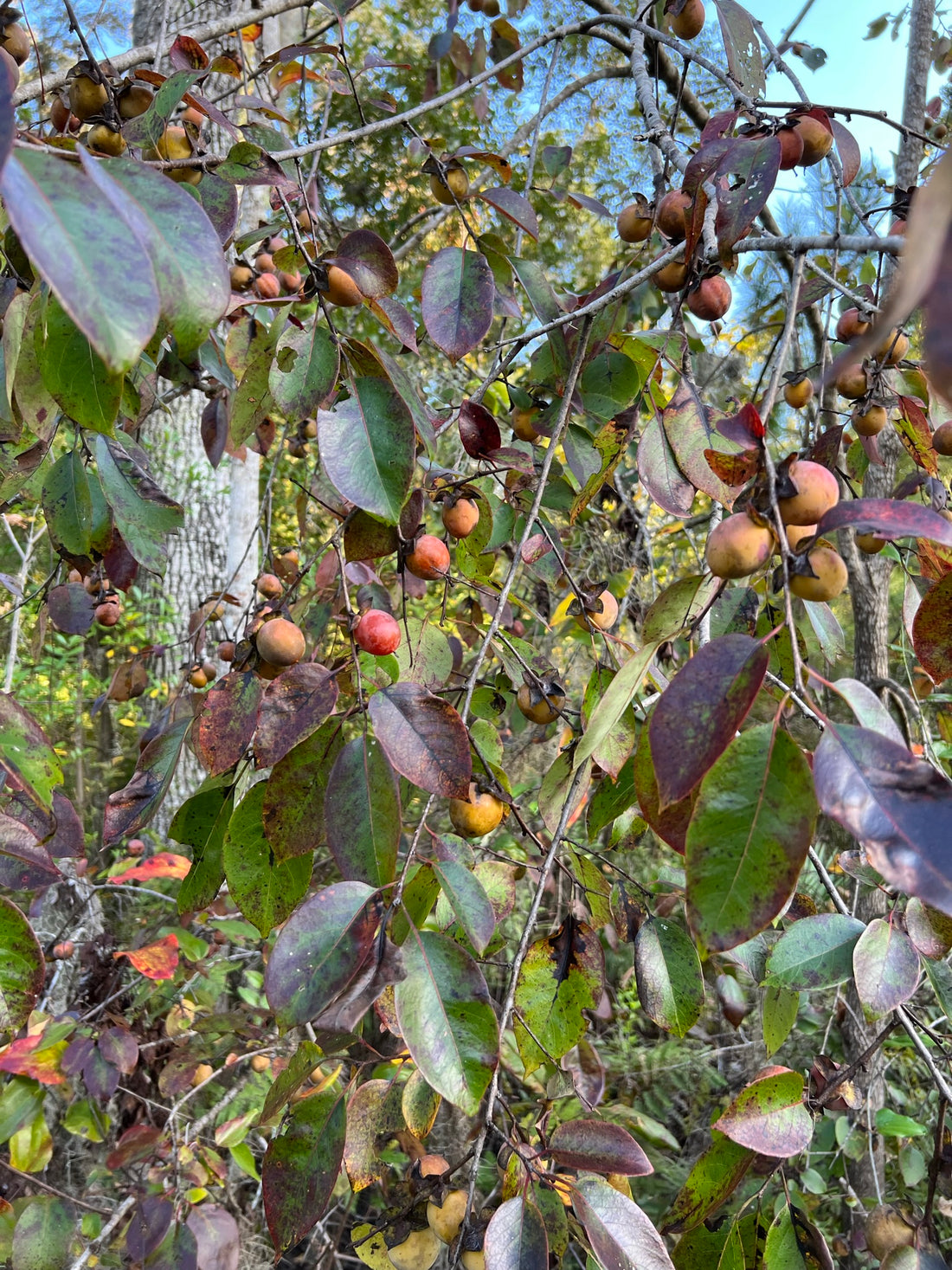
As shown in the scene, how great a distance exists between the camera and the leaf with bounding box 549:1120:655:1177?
45 cm

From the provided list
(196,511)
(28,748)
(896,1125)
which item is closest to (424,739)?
(28,748)

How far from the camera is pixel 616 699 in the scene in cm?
41

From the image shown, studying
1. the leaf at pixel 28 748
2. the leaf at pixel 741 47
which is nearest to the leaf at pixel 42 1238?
the leaf at pixel 28 748

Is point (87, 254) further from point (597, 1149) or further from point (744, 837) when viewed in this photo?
point (597, 1149)

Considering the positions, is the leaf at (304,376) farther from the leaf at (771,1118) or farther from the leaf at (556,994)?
the leaf at (771,1118)

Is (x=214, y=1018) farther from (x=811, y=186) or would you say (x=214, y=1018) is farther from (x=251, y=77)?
(x=811, y=186)

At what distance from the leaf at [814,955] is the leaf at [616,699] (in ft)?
0.97

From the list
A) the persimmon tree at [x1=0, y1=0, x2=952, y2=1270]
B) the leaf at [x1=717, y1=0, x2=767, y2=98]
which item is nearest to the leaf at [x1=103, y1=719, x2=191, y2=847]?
the persimmon tree at [x1=0, y1=0, x2=952, y2=1270]

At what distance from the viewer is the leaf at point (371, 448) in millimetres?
493

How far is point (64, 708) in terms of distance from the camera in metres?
2.92

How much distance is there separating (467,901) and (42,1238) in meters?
1.12

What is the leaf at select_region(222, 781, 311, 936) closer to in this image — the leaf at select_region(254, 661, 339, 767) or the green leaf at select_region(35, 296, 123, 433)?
the leaf at select_region(254, 661, 339, 767)

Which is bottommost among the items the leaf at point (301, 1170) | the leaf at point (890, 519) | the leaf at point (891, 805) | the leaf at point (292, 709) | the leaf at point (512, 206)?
the leaf at point (301, 1170)

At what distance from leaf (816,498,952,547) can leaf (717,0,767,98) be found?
630 mm
